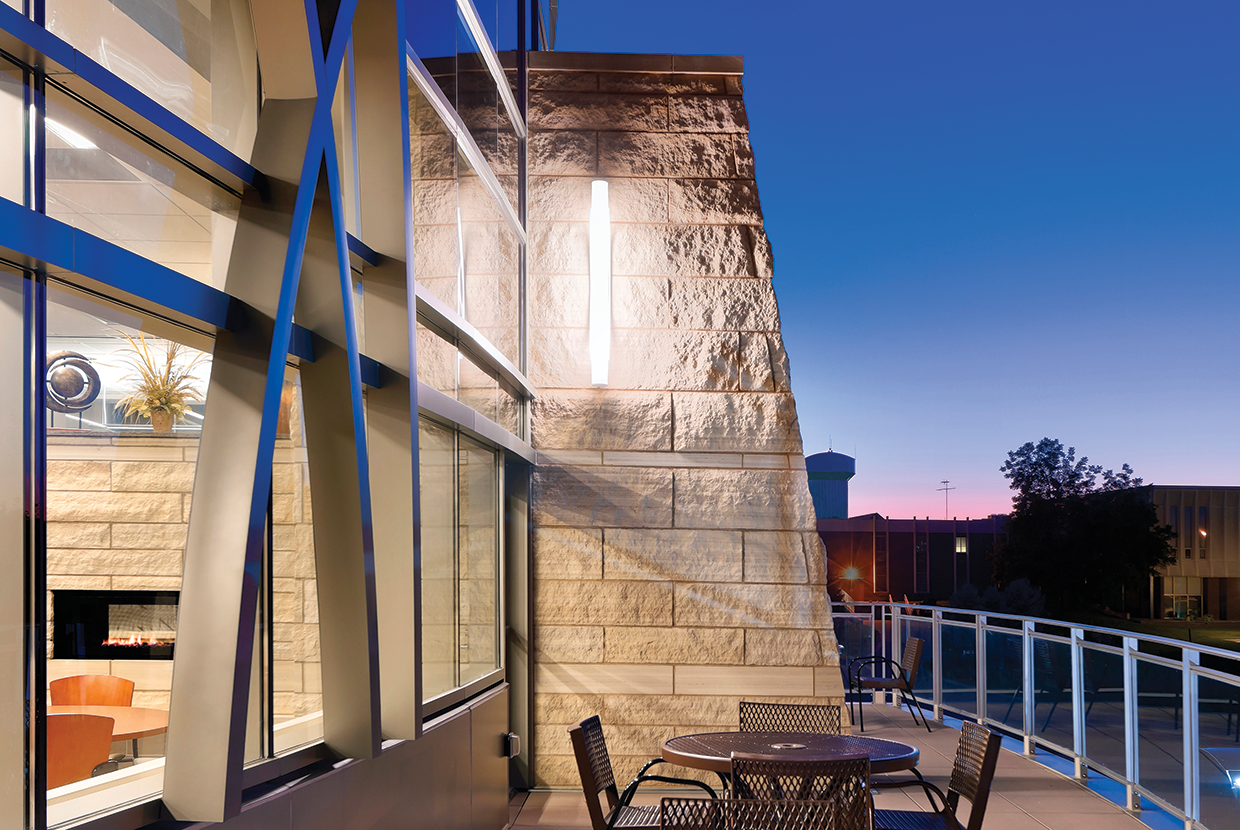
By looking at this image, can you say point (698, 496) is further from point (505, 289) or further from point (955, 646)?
point (955, 646)

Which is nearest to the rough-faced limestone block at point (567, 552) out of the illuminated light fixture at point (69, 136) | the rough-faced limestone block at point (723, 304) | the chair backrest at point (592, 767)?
the rough-faced limestone block at point (723, 304)

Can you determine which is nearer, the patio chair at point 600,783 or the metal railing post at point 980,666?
the patio chair at point 600,783

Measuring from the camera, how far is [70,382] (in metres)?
2.02

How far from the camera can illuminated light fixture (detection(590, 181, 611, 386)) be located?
7.28 meters

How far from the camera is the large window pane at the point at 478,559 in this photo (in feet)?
17.4

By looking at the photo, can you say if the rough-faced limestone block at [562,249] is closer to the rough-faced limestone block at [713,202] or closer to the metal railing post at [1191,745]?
the rough-faced limestone block at [713,202]

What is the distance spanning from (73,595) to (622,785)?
583cm

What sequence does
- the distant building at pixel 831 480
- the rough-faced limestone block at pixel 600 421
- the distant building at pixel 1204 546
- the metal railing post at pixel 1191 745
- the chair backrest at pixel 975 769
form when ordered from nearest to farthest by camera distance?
the chair backrest at pixel 975 769
the metal railing post at pixel 1191 745
the rough-faced limestone block at pixel 600 421
the distant building at pixel 1204 546
the distant building at pixel 831 480

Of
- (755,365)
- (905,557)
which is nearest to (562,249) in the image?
(755,365)

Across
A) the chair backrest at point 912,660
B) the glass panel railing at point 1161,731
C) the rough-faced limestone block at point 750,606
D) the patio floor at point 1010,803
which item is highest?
the rough-faced limestone block at point 750,606

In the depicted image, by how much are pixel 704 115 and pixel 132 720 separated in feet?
21.9

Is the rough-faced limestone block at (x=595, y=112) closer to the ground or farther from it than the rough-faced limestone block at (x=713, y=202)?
farther from it

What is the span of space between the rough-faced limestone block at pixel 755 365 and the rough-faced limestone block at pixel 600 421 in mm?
711

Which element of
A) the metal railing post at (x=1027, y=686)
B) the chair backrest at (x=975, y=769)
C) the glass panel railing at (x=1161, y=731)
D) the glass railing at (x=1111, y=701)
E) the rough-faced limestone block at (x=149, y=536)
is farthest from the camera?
the metal railing post at (x=1027, y=686)
